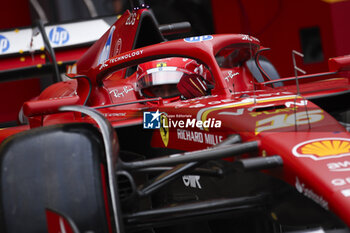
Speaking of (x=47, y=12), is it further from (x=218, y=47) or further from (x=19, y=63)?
Result: (x=218, y=47)

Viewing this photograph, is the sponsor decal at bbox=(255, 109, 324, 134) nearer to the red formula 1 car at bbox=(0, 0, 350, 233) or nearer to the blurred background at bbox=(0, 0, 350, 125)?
the red formula 1 car at bbox=(0, 0, 350, 233)

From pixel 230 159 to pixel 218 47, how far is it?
2.35 feet

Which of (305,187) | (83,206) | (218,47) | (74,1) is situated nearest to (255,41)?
(218,47)

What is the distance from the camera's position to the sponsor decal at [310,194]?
4.51 ft

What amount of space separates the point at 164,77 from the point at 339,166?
1.50 metres

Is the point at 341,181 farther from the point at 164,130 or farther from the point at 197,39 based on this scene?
the point at 197,39

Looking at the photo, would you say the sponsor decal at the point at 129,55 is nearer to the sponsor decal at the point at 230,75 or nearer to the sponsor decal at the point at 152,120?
the sponsor decal at the point at 152,120

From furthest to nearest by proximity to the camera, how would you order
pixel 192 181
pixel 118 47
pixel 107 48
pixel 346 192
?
pixel 107 48 → pixel 118 47 → pixel 192 181 → pixel 346 192

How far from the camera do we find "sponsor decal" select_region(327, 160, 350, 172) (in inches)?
55.8

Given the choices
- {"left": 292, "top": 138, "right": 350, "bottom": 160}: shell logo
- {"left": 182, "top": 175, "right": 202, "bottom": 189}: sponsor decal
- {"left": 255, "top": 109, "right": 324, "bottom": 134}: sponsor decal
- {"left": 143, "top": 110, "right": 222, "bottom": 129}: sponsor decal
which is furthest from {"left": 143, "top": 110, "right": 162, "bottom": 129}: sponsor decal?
{"left": 292, "top": 138, "right": 350, "bottom": 160}: shell logo

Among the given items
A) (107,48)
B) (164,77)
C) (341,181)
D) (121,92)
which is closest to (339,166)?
(341,181)

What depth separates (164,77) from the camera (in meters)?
2.81

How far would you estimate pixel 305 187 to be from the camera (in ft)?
4.66

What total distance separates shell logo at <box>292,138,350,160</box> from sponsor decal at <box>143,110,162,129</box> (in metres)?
0.72
